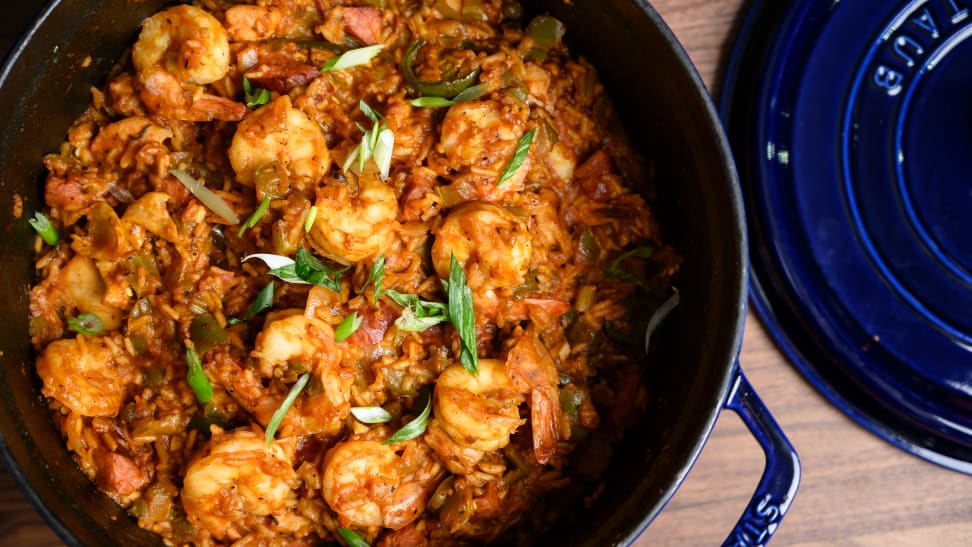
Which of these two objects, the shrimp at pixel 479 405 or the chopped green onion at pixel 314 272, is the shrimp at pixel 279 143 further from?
the shrimp at pixel 479 405

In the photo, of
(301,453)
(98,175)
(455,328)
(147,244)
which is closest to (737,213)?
(455,328)

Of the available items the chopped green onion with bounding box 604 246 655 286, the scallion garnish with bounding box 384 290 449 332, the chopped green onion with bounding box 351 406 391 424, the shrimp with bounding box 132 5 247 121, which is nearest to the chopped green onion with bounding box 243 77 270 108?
the shrimp with bounding box 132 5 247 121

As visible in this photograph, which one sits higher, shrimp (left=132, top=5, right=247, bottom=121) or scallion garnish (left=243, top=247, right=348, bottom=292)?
shrimp (left=132, top=5, right=247, bottom=121)

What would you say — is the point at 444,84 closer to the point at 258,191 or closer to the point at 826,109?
the point at 258,191

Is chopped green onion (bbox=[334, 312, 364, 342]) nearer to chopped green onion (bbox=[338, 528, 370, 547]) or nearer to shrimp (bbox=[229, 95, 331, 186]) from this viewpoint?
shrimp (bbox=[229, 95, 331, 186])

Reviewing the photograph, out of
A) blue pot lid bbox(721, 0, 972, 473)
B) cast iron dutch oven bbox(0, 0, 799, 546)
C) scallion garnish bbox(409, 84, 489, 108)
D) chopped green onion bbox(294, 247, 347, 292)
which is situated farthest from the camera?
blue pot lid bbox(721, 0, 972, 473)

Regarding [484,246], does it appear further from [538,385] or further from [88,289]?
[88,289]

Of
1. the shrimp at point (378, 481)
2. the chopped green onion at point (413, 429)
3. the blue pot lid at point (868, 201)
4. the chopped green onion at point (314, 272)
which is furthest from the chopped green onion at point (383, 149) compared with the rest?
the blue pot lid at point (868, 201)
